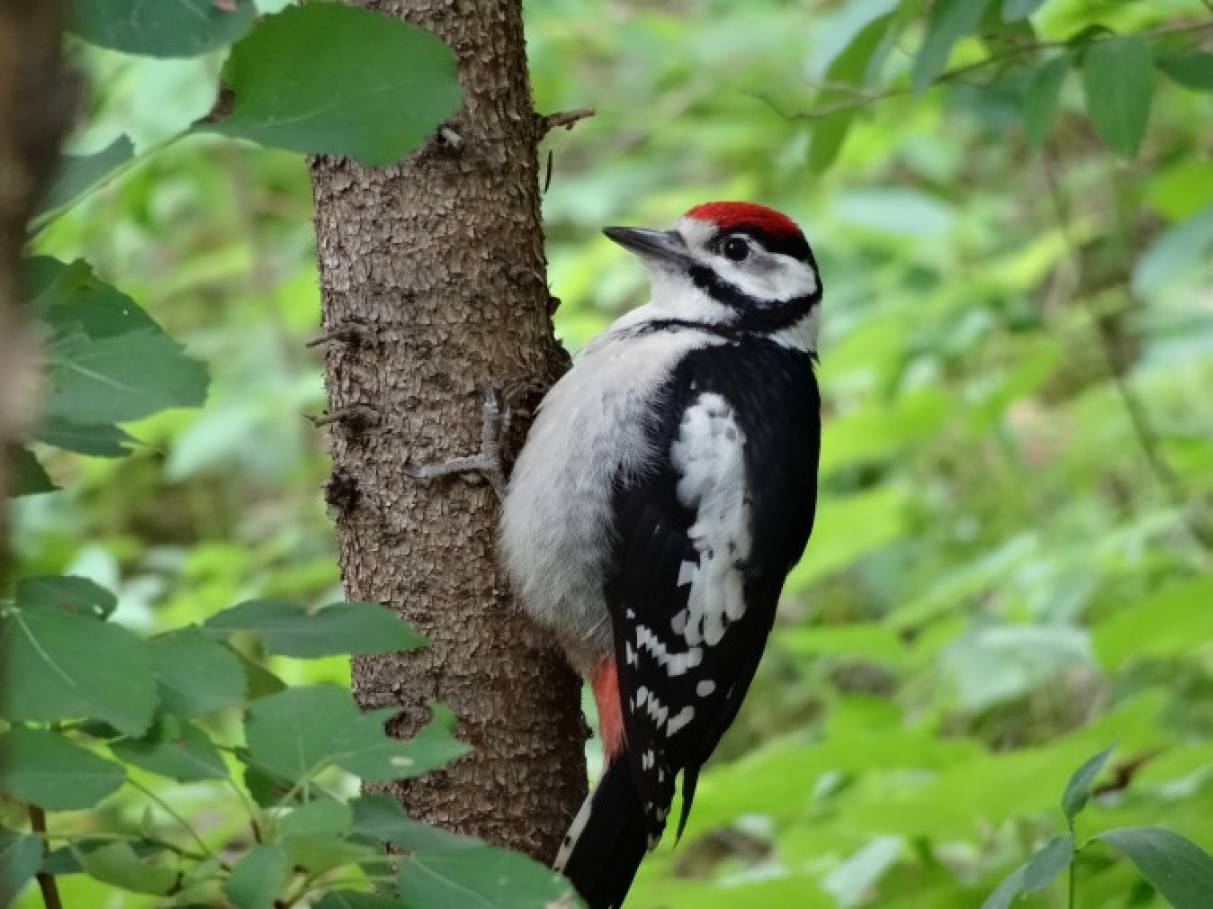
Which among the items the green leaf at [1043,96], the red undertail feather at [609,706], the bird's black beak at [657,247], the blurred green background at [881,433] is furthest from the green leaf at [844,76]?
the red undertail feather at [609,706]

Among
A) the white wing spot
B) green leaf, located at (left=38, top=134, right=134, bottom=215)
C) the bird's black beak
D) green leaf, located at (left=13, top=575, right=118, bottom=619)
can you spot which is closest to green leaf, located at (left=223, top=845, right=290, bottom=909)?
green leaf, located at (left=13, top=575, right=118, bottom=619)

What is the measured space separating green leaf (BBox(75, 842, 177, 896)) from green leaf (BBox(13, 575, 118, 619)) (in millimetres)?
161

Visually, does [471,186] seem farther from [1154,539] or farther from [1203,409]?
[1203,409]

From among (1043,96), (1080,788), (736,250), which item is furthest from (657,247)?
(1080,788)

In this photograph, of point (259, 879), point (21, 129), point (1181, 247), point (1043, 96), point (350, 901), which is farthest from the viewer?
point (1181, 247)

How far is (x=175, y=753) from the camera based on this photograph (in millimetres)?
1083

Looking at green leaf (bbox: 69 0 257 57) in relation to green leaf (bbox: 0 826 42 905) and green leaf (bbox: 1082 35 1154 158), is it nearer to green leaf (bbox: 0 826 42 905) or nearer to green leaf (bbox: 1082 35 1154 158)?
green leaf (bbox: 0 826 42 905)

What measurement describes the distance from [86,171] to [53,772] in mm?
406

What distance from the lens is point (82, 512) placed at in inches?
223

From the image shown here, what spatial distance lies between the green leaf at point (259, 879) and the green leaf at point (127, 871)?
0.24 feet

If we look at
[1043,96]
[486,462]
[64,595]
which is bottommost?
[64,595]

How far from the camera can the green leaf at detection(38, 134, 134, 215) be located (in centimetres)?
105

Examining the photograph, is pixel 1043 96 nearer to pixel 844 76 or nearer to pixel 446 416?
pixel 844 76

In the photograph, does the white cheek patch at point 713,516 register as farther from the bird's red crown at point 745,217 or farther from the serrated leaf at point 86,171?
the serrated leaf at point 86,171
